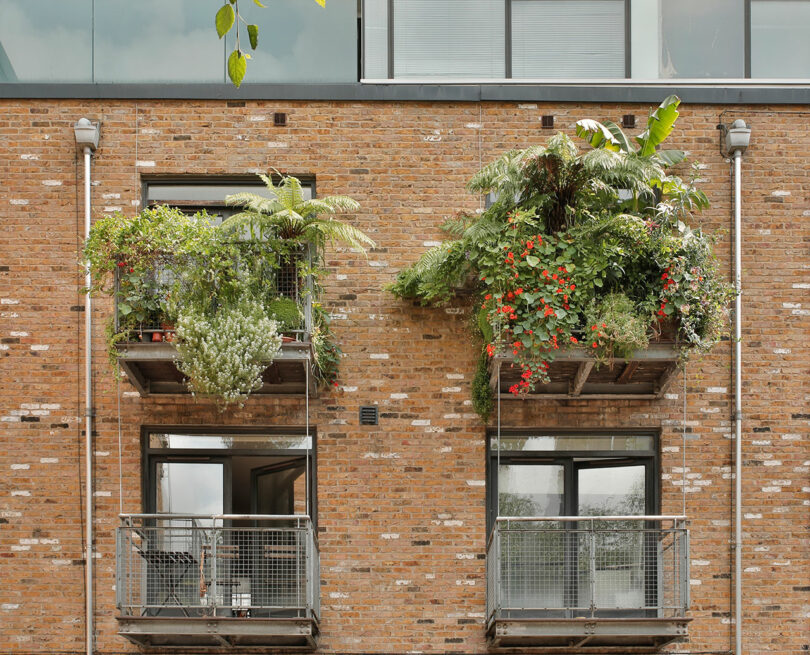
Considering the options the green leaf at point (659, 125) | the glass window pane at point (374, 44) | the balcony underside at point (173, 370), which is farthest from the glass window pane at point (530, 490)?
the glass window pane at point (374, 44)

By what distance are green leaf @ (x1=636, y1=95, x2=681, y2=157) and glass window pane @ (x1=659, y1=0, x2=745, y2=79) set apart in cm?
143

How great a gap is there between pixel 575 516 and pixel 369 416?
2281mm

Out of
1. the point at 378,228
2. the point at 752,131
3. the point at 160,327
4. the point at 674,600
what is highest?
the point at 752,131

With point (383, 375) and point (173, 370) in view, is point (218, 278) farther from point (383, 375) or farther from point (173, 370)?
point (383, 375)

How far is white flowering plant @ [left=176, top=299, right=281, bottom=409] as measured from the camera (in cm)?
980

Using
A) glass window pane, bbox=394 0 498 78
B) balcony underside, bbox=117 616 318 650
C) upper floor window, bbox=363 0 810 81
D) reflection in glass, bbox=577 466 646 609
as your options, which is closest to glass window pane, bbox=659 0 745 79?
upper floor window, bbox=363 0 810 81

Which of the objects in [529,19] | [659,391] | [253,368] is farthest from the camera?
[529,19]

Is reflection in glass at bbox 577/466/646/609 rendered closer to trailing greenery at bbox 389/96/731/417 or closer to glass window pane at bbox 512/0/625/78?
trailing greenery at bbox 389/96/731/417

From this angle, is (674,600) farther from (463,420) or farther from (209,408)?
(209,408)

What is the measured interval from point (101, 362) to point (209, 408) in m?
1.19

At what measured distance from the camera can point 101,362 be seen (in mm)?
11258

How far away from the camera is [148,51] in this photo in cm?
1168

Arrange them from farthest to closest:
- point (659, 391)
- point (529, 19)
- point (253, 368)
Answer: point (529, 19), point (659, 391), point (253, 368)

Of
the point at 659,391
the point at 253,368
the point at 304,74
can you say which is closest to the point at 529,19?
the point at 304,74
